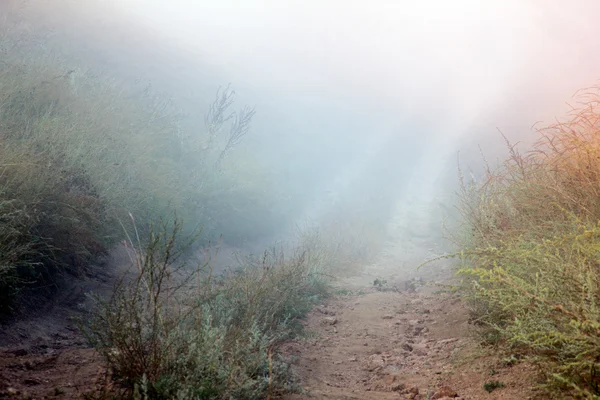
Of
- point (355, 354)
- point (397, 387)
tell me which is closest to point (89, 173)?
point (355, 354)

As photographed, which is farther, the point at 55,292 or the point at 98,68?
the point at 98,68

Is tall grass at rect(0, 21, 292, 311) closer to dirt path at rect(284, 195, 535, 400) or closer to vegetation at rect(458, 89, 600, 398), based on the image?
dirt path at rect(284, 195, 535, 400)

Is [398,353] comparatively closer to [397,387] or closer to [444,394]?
[397,387]

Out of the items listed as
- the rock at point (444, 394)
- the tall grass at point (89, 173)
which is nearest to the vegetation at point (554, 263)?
the rock at point (444, 394)

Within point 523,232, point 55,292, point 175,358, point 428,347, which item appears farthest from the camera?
point 55,292

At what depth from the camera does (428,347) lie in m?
4.46

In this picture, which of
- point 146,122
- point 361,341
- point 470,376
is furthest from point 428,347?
point 146,122

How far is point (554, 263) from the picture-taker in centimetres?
244

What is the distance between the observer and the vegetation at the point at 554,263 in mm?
2078

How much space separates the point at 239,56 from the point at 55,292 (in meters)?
28.9

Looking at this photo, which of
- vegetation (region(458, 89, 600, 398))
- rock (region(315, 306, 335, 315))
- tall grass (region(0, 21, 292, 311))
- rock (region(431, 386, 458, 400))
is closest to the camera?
vegetation (region(458, 89, 600, 398))

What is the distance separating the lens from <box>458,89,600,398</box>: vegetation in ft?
6.82

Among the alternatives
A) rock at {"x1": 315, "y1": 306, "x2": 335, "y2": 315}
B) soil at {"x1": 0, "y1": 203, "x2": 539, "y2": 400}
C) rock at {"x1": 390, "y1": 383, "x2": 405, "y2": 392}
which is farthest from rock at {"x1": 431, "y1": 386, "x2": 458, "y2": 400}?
rock at {"x1": 315, "y1": 306, "x2": 335, "y2": 315}

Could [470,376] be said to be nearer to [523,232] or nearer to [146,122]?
[523,232]
